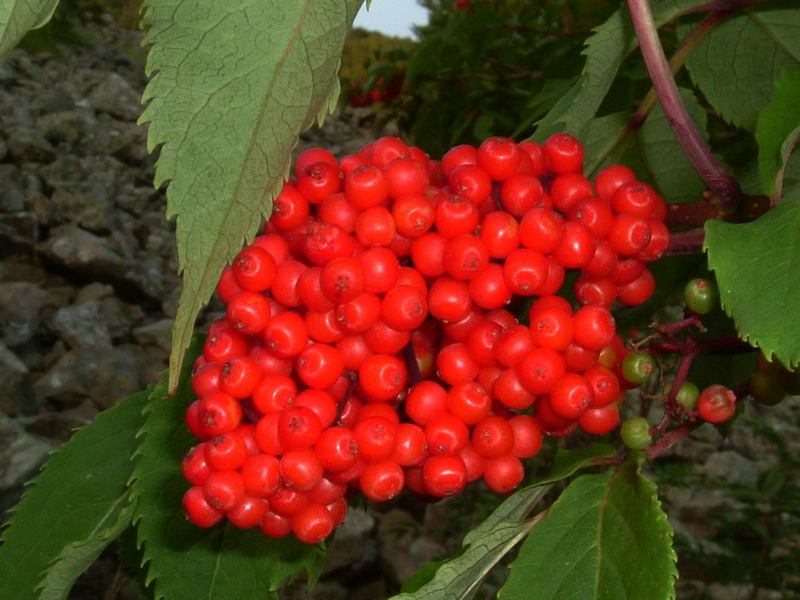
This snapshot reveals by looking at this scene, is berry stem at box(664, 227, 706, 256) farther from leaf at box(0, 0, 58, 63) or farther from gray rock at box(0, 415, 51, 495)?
gray rock at box(0, 415, 51, 495)

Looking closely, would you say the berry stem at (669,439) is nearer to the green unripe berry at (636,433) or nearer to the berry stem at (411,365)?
the green unripe berry at (636,433)

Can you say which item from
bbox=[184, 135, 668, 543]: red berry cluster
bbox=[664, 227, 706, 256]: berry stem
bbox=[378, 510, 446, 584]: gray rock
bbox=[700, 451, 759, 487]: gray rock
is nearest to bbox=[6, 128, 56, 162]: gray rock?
bbox=[378, 510, 446, 584]: gray rock

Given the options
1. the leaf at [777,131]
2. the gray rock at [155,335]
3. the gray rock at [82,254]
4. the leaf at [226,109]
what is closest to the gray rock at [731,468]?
the gray rock at [155,335]

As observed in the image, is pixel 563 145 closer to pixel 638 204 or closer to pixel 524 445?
pixel 638 204

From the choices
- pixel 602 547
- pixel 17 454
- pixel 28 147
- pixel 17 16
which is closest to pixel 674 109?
pixel 602 547

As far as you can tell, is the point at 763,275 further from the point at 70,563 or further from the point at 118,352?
the point at 118,352
